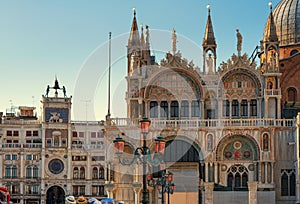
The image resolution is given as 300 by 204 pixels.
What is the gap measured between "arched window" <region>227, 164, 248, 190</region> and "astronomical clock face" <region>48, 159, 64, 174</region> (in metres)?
32.0

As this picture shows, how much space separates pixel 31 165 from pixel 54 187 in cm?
378

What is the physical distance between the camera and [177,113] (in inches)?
2210

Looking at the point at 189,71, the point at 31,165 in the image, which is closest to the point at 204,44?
the point at 189,71

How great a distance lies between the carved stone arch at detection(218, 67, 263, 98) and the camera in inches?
2173

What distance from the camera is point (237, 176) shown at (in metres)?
54.0

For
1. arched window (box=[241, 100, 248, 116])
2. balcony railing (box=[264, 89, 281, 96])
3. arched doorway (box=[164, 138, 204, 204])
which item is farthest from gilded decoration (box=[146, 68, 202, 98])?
balcony railing (box=[264, 89, 281, 96])

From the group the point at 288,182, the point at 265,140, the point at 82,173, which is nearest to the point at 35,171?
the point at 82,173

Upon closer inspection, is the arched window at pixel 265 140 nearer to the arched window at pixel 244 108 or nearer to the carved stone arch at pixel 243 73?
the arched window at pixel 244 108

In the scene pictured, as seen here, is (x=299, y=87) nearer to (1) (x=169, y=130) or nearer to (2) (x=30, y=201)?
(1) (x=169, y=130)

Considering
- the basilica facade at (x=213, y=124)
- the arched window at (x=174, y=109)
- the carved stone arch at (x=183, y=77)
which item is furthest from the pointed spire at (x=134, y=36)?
the arched window at (x=174, y=109)

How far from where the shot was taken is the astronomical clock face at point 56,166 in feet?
267

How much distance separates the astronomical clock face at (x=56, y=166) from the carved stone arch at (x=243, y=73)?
102ft

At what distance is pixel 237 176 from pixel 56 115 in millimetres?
34328

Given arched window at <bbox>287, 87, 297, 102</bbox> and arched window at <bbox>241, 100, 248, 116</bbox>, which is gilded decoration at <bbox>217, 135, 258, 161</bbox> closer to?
arched window at <bbox>241, 100, 248, 116</bbox>
